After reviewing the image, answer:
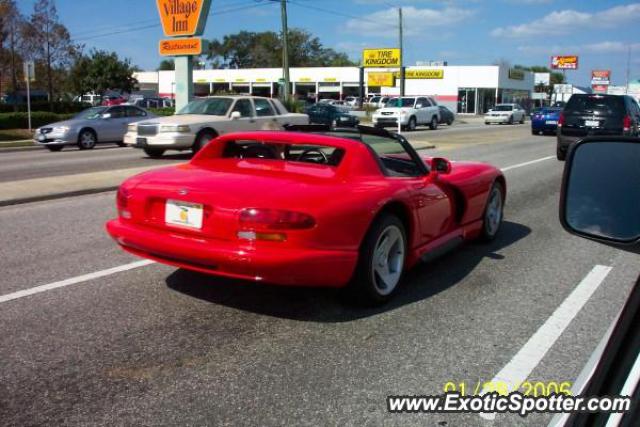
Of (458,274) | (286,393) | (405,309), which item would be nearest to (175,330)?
(286,393)

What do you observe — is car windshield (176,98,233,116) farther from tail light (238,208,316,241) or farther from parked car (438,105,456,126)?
parked car (438,105,456,126)

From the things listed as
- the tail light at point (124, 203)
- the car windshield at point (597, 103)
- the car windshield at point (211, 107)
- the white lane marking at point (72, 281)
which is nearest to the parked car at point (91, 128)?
the car windshield at point (211, 107)

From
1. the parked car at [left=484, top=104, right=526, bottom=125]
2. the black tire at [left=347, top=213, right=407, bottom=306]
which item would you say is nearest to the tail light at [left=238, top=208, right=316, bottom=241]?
the black tire at [left=347, top=213, right=407, bottom=306]

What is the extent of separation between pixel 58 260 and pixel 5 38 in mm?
31923

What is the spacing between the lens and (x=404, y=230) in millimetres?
4820

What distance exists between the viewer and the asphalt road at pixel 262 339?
10.1ft

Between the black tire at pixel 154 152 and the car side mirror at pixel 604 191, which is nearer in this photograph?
the car side mirror at pixel 604 191

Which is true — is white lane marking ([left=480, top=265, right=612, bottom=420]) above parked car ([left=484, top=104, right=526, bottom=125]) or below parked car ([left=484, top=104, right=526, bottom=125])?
below

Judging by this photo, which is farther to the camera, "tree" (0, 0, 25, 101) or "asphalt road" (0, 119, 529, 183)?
"tree" (0, 0, 25, 101)

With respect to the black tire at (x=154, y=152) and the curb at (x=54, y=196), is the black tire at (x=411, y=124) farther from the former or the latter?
the curb at (x=54, y=196)

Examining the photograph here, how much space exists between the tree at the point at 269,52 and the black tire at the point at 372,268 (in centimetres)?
12449

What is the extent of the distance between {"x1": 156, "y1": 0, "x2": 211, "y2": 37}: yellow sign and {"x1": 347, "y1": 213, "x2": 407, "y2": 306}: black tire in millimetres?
22568

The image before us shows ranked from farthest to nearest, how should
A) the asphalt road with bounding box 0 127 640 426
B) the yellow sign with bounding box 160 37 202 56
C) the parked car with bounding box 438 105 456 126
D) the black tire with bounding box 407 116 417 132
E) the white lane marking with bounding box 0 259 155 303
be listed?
the parked car with bounding box 438 105 456 126
the black tire with bounding box 407 116 417 132
the yellow sign with bounding box 160 37 202 56
the white lane marking with bounding box 0 259 155 303
the asphalt road with bounding box 0 127 640 426

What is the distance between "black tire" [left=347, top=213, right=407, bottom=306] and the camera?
4.34 meters
